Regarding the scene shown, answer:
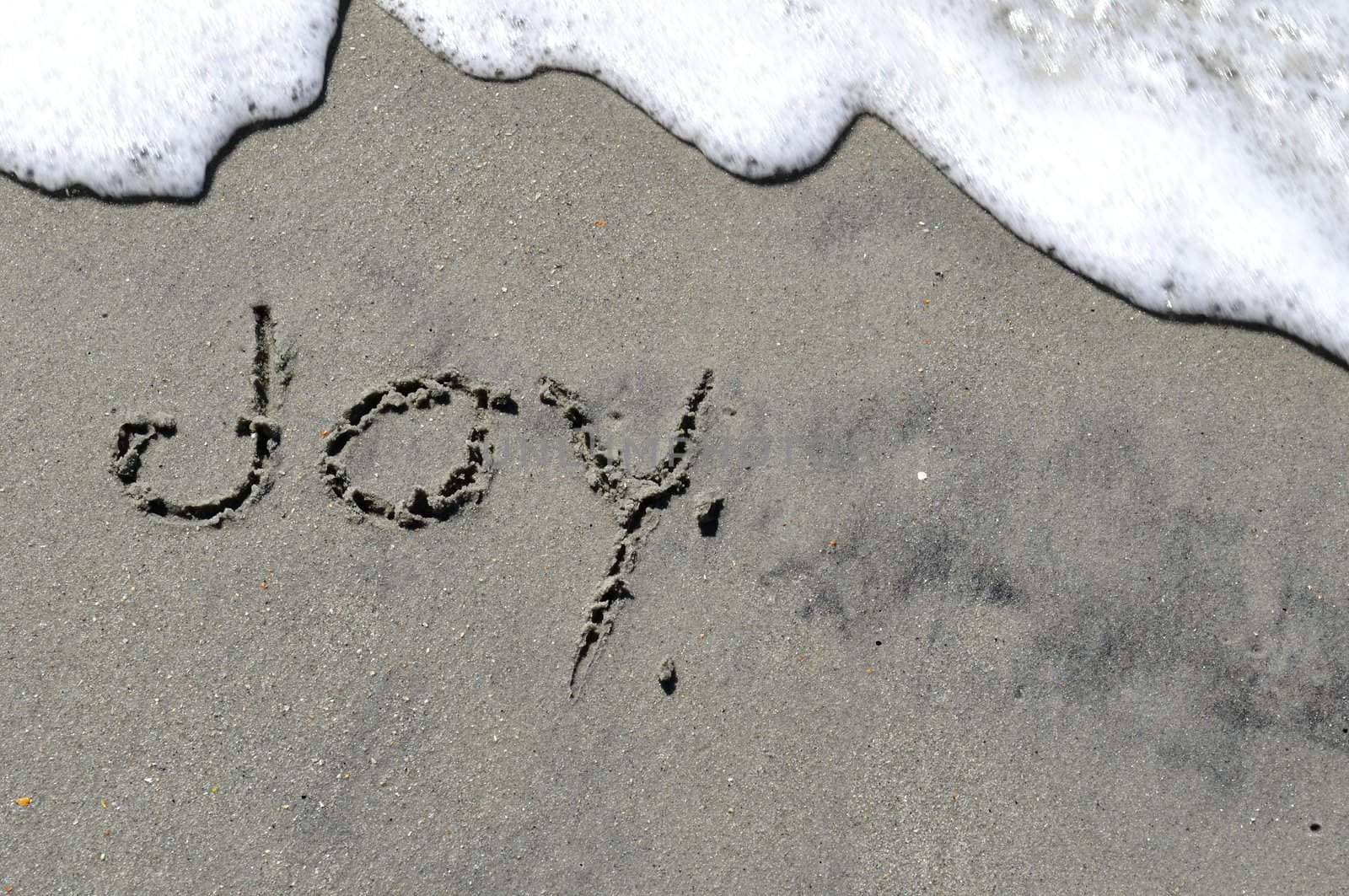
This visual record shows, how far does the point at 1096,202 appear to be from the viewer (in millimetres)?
2494

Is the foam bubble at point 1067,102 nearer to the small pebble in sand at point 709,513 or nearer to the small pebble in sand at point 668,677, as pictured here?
the small pebble in sand at point 709,513

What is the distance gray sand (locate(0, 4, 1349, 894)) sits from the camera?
2.25m

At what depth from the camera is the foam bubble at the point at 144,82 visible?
2.45 metres

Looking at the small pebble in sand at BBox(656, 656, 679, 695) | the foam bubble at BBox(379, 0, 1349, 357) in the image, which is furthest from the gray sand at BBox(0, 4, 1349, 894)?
the foam bubble at BBox(379, 0, 1349, 357)

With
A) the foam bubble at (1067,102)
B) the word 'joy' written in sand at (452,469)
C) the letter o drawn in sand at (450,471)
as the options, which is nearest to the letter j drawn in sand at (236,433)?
the word 'joy' written in sand at (452,469)

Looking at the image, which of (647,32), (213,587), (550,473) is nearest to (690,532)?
(550,473)

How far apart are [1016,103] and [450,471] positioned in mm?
1949

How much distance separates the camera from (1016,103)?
2543mm

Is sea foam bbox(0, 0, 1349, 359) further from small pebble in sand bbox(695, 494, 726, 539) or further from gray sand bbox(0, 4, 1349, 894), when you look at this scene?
small pebble in sand bbox(695, 494, 726, 539)

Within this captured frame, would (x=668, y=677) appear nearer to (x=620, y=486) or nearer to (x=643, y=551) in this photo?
(x=643, y=551)

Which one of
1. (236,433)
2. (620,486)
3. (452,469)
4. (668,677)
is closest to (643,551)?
(620,486)

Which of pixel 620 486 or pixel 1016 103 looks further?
pixel 1016 103

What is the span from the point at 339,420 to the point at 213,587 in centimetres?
55

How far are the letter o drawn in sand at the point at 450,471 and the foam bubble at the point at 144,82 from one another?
81 cm
